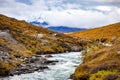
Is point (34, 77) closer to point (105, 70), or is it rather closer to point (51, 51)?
point (105, 70)

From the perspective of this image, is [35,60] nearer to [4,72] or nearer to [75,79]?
[4,72]

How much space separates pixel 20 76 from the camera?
69000 mm

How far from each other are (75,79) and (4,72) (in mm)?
21744

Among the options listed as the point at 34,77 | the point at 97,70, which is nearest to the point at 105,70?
the point at 97,70

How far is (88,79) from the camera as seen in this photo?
5409 centimetres

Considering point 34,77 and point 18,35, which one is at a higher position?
point 18,35

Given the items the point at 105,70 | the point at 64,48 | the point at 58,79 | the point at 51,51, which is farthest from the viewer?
the point at 64,48

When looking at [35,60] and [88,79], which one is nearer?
[88,79]

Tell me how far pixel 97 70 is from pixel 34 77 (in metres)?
18.5

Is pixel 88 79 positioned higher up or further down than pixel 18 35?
further down

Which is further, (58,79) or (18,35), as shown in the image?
(18,35)

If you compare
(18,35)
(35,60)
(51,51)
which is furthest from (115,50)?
(18,35)

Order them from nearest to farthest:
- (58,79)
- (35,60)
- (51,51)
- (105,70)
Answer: (105,70) → (58,79) → (35,60) → (51,51)

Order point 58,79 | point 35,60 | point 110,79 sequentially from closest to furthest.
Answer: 1. point 110,79
2. point 58,79
3. point 35,60
